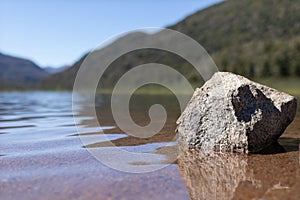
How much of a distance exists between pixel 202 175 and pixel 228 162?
997 mm

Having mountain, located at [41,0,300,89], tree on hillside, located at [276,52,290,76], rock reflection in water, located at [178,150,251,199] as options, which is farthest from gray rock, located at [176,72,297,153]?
tree on hillside, located at [276,52,290,76]

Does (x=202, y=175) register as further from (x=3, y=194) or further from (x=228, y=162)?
(x=3, y=194)

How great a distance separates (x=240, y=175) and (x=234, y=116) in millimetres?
1971

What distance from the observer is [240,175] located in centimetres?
484

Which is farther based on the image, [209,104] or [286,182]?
[209,104]

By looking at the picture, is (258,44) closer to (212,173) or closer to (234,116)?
(234,116)

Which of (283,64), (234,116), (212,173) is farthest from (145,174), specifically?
(283,64)

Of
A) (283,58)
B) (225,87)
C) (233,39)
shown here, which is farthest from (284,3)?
(225,87)

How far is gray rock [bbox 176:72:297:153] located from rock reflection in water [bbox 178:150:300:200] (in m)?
0.45

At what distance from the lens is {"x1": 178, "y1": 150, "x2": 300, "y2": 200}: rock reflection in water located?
405 centimetres

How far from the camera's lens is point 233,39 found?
183m

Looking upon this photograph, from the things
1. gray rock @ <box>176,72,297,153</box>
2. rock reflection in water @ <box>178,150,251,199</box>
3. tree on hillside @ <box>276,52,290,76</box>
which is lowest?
tree on hillside @ <box>276,52,290,76</box>

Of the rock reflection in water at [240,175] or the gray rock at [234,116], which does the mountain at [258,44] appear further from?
the rock reflection in water at [240,175]

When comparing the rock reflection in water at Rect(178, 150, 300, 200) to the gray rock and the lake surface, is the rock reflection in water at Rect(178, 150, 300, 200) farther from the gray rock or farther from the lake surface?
the gray rock
